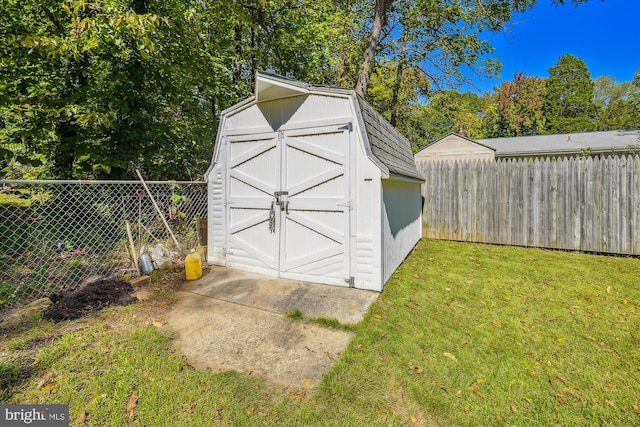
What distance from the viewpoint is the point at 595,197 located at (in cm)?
630

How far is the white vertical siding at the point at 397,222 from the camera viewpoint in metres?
4.28

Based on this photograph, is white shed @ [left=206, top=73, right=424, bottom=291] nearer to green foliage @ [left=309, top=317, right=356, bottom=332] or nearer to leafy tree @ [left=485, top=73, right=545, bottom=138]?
green foliage @ [left=309, top=317, right=356, bottom=332]

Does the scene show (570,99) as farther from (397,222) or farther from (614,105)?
(397,222)

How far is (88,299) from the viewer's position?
3.56m

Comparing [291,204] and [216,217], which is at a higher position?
[291,204]

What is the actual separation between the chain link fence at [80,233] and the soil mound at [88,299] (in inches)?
18.4

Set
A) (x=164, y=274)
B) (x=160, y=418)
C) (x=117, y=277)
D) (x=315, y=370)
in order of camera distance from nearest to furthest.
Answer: (x=160, y=418) → (x=315, y=370) → (x=117, y=277) → (x=164, y=274)

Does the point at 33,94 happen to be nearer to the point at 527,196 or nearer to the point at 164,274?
the point at 164,274

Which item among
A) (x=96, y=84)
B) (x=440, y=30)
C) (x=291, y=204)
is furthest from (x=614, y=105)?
(x=96, y=84)

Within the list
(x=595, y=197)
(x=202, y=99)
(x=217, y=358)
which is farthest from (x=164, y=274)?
(x=595, y=197)

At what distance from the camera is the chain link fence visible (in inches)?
167

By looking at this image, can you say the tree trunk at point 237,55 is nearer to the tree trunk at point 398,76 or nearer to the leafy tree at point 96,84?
the leafy tree at point 96,84

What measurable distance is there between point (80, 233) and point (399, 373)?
593 centimetres

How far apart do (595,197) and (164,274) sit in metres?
9.08
